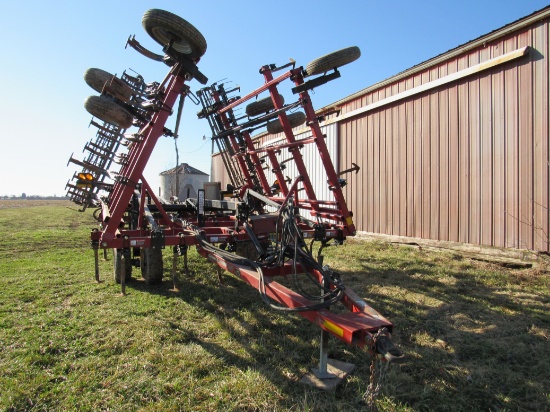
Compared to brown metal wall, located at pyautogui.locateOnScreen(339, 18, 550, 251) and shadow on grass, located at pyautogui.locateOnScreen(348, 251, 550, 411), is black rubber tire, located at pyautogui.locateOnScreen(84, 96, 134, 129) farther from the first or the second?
brown metal wall, located at pyautogui.locateOnScreen(339, 18, 550, 251)

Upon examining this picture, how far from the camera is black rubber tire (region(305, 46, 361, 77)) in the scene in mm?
4770

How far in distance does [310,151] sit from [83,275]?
288 inches

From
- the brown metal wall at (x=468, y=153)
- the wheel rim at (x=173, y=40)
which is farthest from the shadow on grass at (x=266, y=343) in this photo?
the brown metal wall at (x=468, y=153)

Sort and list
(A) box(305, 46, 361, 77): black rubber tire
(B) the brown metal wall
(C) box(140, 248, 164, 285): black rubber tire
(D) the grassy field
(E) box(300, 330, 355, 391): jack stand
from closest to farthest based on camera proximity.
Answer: (D) the grassy field, (E) box(300, 330, 355, 391): jack stand, (A) box(305, 46, 361, 77): black rubber tire, (C) box(140, 248, 164, 285): black rubber tire, (B) the brown metal wall

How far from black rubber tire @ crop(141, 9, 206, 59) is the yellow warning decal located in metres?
3.49

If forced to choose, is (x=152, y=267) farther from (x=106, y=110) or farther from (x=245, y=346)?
(x=245, y=346)

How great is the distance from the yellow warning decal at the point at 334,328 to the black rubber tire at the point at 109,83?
378 cm

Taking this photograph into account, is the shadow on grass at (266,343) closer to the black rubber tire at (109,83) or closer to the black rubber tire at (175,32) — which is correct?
the black rubber tire at (109,83)

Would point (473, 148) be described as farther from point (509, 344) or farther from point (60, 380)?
point (60, 380)

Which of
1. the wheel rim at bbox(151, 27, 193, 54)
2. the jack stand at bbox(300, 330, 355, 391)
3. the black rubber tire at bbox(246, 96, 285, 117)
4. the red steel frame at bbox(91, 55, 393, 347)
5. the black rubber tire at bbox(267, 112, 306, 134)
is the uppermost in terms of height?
the wheel rim at bbox(151, 27, 193, 54)

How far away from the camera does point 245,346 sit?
3.14 metres

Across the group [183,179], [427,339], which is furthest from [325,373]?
[183,179]

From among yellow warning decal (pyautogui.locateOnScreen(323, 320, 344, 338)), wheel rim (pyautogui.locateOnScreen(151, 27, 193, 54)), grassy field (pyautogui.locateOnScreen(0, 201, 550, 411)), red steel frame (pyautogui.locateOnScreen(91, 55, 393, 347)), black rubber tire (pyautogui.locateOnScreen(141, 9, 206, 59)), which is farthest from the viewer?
wheel rim (pyautogui.locateOnScreen(151, 27, 193, 54))

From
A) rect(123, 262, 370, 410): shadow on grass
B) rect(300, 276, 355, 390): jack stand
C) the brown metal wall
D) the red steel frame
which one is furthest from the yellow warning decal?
the brown metal wall
